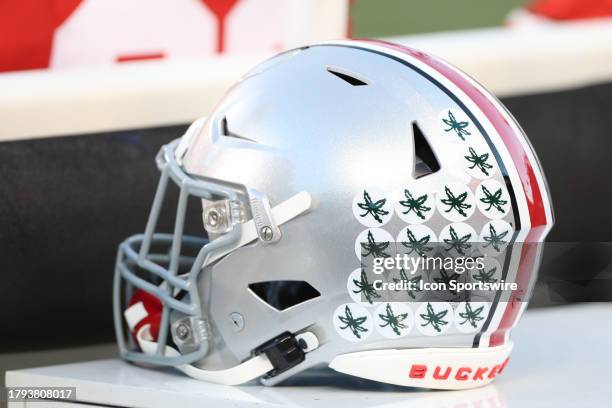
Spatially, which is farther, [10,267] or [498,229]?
[10,267]

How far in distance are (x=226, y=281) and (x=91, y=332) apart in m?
0.35

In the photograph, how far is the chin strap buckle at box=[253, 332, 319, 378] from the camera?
109 centimetres

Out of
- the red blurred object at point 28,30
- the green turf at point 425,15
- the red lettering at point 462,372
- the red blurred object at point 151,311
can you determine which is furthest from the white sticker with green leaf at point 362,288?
the green turf at point 425,15

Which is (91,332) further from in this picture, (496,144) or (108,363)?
(496,144)

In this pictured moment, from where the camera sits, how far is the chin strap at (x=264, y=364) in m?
1.10

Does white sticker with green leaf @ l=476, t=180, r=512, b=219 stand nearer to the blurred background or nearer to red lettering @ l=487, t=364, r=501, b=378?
red lettering @ l=487, t=364, r=501, b=378

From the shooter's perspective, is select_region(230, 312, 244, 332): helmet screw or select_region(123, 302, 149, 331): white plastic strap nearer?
select_region(230, 312, 244, 332): helmet screw

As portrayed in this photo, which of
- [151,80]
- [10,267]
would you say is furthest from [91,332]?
[151,80]

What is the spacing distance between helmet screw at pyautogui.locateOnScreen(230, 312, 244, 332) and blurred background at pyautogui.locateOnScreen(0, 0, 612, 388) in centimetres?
31

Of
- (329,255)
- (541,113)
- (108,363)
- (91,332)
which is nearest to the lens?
(329,255)

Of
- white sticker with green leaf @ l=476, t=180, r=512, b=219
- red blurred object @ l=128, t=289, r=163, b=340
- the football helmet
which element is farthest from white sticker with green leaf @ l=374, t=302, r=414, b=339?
red blurred object @ l=128, t=289, r=163, b=340

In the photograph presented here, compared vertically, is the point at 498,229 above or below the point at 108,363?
above

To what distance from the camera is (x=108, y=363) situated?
1249mm

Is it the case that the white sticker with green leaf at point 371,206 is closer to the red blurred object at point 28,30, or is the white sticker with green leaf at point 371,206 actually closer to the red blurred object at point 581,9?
the red blurred object at point 28,30
